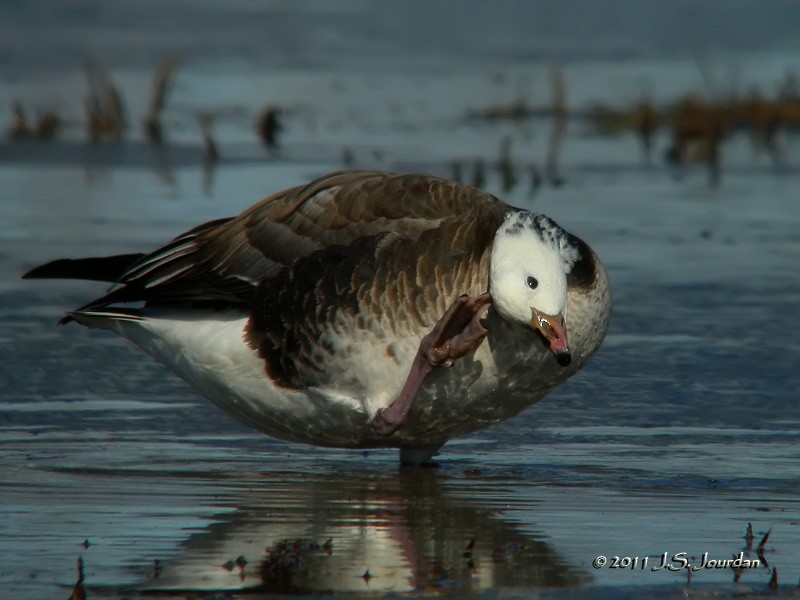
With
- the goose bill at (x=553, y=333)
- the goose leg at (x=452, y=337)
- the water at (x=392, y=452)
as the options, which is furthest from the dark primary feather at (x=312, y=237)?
the water at (x=392, y=452)

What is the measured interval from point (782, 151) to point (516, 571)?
1030 cm

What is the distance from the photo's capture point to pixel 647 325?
8617mm

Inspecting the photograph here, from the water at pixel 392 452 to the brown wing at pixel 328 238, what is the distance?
2.10ft

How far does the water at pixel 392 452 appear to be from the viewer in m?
4.89

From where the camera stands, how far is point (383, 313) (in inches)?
226

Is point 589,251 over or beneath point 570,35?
over

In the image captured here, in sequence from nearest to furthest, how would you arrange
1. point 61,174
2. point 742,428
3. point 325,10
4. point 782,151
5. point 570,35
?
1. point 742,428
2. point 61,174
3. point 782,151
4. point 570,35
5. point 325,10

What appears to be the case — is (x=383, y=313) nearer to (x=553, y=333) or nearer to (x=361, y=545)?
(x=553, y=333)

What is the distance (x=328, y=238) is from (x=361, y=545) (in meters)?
1.41

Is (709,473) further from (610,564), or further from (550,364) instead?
(610,564)

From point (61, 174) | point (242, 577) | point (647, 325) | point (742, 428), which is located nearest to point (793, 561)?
point (242, 577)

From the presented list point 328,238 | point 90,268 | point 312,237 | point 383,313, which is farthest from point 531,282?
point 90,268

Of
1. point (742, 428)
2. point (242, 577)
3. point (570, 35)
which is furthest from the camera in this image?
point (570, 35)

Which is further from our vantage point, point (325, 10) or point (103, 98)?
point (325, 10)
